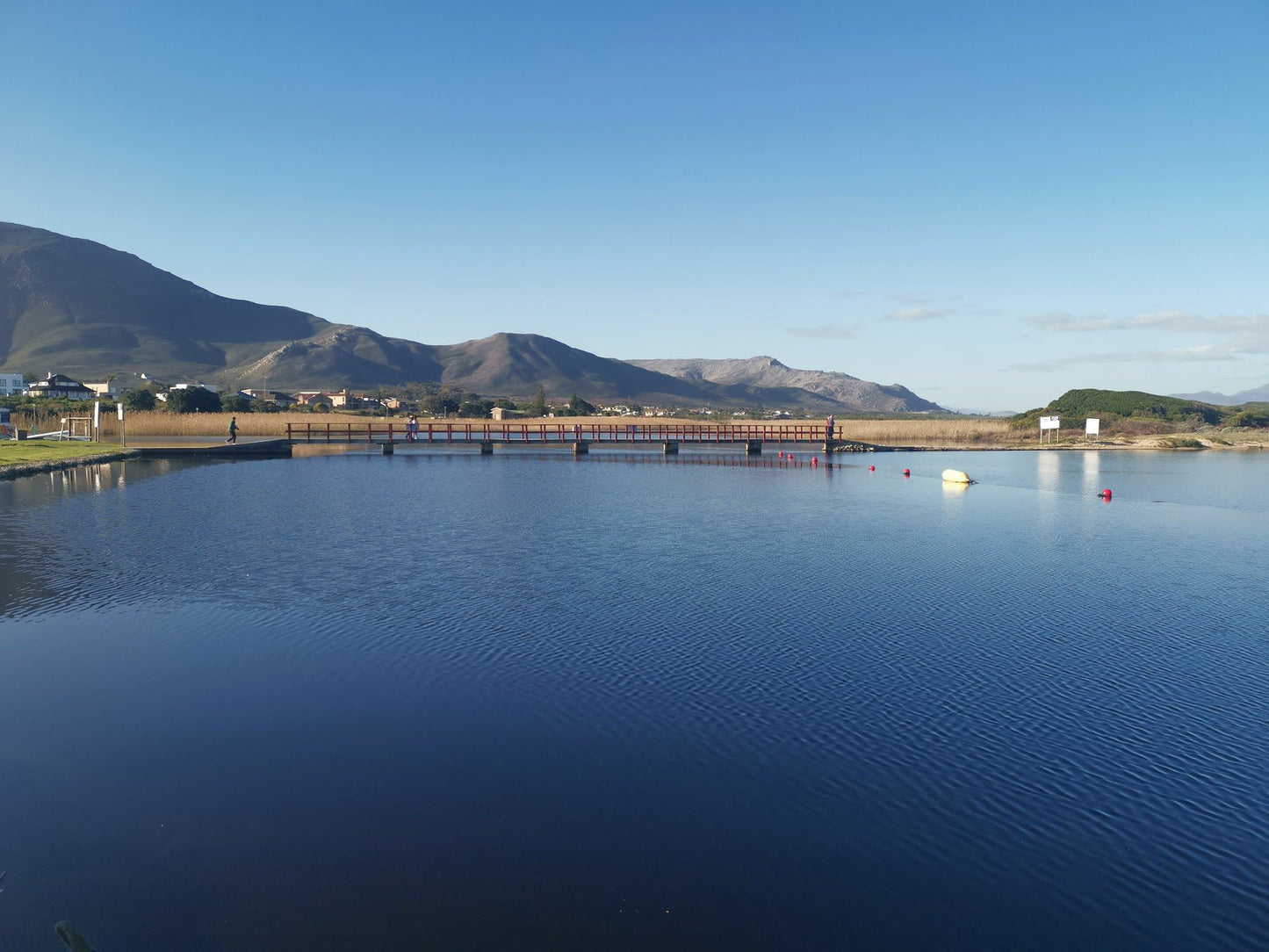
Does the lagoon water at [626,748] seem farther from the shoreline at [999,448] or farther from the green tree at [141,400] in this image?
the green tree at [141,400]

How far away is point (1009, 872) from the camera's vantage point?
8672 mm

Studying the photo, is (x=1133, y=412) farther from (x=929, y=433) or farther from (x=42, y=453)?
(x=42, y=453)

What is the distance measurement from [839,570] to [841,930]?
55.4 feet

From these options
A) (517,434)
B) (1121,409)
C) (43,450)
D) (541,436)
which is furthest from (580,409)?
(43,450)

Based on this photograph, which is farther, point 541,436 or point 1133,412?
point 1133,412

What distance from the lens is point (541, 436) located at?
9725cm

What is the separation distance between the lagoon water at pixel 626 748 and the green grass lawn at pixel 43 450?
25.7 meters

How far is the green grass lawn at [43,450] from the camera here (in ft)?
156

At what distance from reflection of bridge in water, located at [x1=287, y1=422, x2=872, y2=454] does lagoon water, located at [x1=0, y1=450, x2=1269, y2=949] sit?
171 ft

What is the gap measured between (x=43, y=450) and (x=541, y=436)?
167 feet

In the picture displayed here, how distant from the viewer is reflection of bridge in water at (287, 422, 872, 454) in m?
80.0

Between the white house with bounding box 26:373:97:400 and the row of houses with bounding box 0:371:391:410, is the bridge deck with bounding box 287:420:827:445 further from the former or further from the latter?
the white house with bounding box 26:373:97:400

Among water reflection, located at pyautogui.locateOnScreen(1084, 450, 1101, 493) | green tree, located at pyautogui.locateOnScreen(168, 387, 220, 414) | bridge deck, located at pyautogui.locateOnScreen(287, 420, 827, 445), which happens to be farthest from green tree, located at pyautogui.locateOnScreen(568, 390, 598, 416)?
water reflection, located at pyautogui.locateOnScreen(1084, 450, 1101, 493)

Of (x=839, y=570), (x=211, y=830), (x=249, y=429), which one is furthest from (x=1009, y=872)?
(x=249, y=429)
